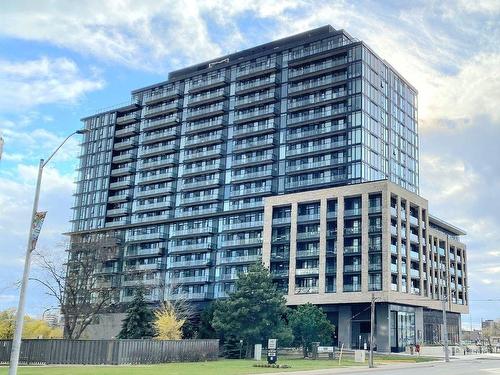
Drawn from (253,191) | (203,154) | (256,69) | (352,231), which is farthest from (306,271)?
(256,69)

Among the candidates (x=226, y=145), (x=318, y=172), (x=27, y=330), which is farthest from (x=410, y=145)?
(x=27, y=330)

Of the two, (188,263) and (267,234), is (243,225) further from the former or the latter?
(188,263)

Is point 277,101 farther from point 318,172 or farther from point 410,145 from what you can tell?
point 410,145

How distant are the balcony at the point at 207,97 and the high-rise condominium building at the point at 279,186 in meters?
0.30

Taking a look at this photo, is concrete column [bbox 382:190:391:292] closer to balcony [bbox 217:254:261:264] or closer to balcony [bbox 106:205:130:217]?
balcony [bbox 217:254:261:264]

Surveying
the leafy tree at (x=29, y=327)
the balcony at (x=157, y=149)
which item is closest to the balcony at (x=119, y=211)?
the balcony at (x=157, y=149)

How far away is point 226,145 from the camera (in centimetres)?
12006

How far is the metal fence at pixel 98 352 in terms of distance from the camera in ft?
153

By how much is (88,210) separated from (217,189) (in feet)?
121

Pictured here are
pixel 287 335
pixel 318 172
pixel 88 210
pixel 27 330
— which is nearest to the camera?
pixel 287 335

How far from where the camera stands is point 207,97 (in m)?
124

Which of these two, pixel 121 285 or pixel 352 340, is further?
pixel 121 285

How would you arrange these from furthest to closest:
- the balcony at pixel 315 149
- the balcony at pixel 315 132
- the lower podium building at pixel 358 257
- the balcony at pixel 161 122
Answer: the balcony at pixel 161 122, the balcony at pixel 315 132, the balcony at pixel 315 149, the lower podium building at pixel 358 257

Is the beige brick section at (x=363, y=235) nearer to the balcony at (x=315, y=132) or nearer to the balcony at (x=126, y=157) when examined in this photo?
the balcony at (x=315, y=132)
